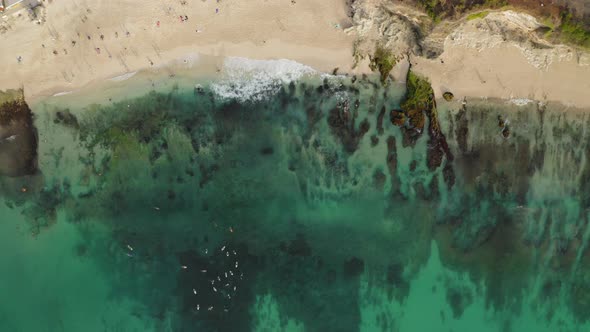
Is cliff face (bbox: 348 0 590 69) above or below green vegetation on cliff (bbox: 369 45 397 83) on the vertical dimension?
above

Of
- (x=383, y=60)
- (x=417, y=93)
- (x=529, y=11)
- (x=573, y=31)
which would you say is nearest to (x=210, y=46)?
(x=383, y=60)

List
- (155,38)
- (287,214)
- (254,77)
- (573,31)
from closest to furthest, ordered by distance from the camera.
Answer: (573,31) < (155,38) < (254,77) < (287,214)

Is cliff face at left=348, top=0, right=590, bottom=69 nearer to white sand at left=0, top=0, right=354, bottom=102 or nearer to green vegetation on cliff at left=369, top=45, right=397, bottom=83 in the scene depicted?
green vegetation on cliff at left=369, top=45, right=397, bottom=83

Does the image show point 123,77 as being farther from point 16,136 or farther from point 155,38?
point 16,136

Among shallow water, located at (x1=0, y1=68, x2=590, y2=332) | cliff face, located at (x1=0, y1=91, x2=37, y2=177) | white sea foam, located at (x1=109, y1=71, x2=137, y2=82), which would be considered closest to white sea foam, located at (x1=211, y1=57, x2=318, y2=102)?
shallow water, located at (x1=0, y1=68, x2=590, y2=332)

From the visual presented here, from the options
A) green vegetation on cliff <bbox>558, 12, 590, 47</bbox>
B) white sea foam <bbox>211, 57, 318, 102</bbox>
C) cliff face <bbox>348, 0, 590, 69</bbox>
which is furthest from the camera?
white sea foam <bbox>211, 57, 318, 102</bbox>
